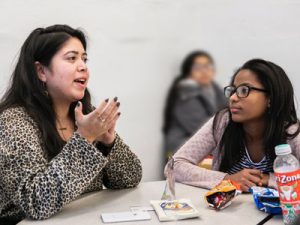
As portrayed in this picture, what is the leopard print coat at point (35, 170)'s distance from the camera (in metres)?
1.31

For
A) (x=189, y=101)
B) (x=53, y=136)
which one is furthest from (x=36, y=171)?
(x=189, y=101)

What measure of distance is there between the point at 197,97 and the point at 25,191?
174 cm

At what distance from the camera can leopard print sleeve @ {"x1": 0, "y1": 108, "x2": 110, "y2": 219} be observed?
131cm

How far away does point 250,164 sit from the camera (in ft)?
5.97

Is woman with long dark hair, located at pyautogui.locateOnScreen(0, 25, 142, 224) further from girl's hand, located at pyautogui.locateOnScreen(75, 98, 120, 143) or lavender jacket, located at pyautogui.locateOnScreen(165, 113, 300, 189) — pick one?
lavender jacket, located at pyautogui.locateOnScreen(165, 113, 300, 189)

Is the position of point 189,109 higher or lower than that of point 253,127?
lower

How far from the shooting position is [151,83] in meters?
2.89

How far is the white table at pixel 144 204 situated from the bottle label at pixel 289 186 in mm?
148

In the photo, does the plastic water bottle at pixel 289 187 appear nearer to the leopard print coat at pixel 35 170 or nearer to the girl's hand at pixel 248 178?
the girl's hand at pixel 248 178

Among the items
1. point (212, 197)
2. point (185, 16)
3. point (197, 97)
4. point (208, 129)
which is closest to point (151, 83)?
point (197, 97)

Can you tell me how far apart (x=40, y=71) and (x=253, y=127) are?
93 centimetres

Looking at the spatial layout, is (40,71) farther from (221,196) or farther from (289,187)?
(289,187)

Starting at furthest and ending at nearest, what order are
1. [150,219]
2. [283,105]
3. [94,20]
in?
[94,20], [283,105], [150,219]

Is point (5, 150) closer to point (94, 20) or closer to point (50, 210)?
point (50, 210)
